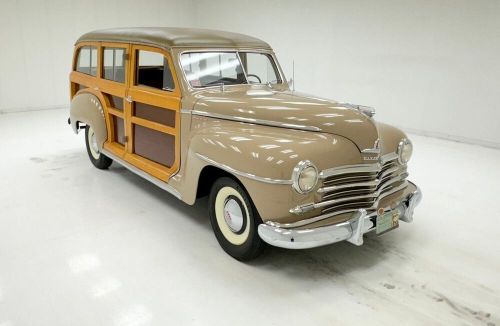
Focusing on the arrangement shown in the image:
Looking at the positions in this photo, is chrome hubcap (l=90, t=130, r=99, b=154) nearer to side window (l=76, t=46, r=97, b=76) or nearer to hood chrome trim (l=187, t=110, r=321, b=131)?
side window (l=76, t=46, r=97, b=76)

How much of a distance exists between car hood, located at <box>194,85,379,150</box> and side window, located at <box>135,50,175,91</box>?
42cm

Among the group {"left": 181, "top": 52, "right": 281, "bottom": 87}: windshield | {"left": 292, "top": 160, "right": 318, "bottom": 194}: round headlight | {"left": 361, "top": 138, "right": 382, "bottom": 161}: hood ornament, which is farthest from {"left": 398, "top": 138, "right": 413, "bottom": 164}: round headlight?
{"left": 181, "top": 52, "right": 281, "bottom": 87}: windshield

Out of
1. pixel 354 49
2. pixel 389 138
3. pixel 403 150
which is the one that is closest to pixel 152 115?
pixel 389 138

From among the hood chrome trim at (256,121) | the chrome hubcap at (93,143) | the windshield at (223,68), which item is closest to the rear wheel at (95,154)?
the chrome hubcap at (93,143)

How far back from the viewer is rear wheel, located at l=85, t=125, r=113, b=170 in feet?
15.6

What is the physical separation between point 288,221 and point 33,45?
879 cm

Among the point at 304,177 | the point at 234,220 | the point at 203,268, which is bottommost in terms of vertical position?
the point at 203,268

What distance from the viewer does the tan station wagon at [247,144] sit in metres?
2.42

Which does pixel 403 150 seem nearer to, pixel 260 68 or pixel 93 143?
pixel 260 68

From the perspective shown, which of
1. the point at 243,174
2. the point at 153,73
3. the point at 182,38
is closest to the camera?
the point at 243,174

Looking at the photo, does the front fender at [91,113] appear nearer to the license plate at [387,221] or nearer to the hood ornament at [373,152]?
the hood ornament at [373,152]

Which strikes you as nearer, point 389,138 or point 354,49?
point 389,138

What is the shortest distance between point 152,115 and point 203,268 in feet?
5.13

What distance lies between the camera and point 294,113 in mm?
2723
